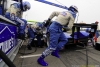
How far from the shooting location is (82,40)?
422cm

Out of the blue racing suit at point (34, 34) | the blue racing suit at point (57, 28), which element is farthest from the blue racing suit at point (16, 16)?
the blue racing suit at point (57, 28)

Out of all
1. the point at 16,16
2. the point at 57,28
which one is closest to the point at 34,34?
the point at 16,16

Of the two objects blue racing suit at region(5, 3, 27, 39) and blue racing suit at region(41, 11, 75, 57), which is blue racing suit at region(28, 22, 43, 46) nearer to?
blue racing suit at region(5, 3, 27, 39)

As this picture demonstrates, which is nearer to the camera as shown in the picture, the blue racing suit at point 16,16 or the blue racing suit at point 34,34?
the blue racing suit at point 16,16

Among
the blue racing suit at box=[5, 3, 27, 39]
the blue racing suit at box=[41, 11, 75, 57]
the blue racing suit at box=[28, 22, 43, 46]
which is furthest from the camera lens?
the blue racing suit at box=[28, 22, 43, 46]

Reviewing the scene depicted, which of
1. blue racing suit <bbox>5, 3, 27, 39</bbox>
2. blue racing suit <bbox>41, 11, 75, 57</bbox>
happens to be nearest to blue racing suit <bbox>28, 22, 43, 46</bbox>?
blue racing suit <bbox>5, 3, 27, 39</bbox>

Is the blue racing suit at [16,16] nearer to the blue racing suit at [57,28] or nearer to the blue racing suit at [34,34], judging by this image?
the blue racing suit at [34,34]

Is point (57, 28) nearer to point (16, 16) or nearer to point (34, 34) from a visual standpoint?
point (16, 16)

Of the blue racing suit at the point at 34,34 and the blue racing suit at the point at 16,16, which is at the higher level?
the blue racing suit at the point at 16,16

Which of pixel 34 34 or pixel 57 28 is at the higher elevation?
pixel 57 28

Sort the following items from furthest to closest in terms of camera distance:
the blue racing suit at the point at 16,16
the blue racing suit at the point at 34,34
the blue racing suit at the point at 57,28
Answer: the blue racing suit at the point at 34,34 < the blue racing suit at the point at 16,16 < the blue racing suit at the point at 57,28

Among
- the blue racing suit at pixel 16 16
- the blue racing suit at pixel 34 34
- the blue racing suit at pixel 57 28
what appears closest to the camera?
the blue racing suit at pixel 57 28

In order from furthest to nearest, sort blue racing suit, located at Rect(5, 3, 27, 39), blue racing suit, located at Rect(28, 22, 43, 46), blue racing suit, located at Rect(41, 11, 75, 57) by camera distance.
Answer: blue racing suit, located at Rect(28, 22, 43, 46)
blue racing suit, located at Rect(5, 3, 27, 39)
blue racing suit, located at Rect(41, 11, 75, 57)

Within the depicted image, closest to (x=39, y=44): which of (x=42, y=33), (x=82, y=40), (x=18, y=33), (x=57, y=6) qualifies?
(x=42, y=33)
